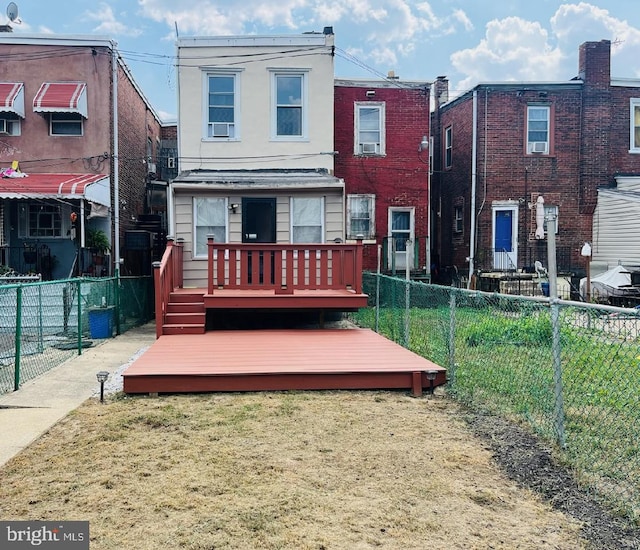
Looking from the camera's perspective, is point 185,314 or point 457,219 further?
point 457,219

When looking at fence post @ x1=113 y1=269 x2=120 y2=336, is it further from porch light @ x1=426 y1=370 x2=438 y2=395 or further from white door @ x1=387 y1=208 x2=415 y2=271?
white door @ x1=387 y1=208 x2=415 y2=271

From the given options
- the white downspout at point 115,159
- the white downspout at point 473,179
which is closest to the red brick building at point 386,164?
the white downspout at point 473,179

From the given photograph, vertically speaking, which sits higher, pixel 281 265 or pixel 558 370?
pixel 281 265

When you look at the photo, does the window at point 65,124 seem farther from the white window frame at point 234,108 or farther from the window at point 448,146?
the window at point 448,146

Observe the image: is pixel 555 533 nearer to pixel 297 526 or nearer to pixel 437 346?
pixel 297 526

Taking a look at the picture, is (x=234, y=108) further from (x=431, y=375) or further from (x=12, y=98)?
(x=431, y=375)

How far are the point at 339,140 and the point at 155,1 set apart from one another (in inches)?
244

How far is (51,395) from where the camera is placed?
5.65 meters

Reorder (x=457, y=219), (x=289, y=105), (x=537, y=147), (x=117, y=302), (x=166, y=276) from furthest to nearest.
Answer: (x=457, y=219)
(x=537, y=147)
(x=289, y=105)
(x=117, y=302)
(x=166, y=276)

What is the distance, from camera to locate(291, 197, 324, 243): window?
11586 mm

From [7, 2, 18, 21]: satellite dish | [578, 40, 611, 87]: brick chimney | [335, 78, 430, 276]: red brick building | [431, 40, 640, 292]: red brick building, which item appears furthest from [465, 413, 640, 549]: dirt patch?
[7, 2, 18, 21]: satellite dish

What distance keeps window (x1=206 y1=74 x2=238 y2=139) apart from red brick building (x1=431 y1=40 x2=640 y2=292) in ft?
26.2

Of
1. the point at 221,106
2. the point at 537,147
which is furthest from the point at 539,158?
the point at 221,106

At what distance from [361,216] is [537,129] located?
6.43m
